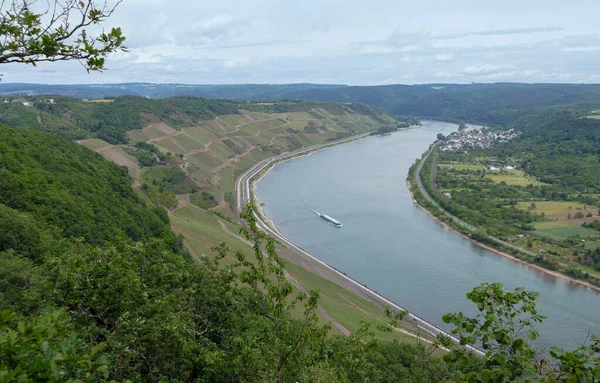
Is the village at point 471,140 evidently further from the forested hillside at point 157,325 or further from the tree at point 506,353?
the tree at point 506,353

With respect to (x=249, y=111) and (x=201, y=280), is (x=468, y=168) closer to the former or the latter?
(x=249, y=111)

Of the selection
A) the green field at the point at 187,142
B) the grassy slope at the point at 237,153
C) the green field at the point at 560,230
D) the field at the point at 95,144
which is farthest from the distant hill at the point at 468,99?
the field at the point at 95,144

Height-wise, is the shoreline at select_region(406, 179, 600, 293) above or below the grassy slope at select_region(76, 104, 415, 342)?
below

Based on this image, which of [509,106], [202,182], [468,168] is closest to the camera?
[202,182]

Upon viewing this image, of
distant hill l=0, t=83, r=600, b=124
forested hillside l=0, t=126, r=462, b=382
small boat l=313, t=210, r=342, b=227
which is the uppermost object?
distant hill l=0, t=83, r=600, b=124

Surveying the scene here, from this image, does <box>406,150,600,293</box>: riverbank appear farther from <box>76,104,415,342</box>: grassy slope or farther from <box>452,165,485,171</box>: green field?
<box>452,165,485,171</box>: green field

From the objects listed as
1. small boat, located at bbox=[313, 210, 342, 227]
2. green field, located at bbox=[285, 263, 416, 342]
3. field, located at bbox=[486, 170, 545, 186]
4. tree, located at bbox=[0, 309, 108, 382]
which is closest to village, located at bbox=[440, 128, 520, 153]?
field, located at bbox=[486, 170, 545, 186]

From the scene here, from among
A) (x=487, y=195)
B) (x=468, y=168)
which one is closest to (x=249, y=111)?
(x=468, y=168)
